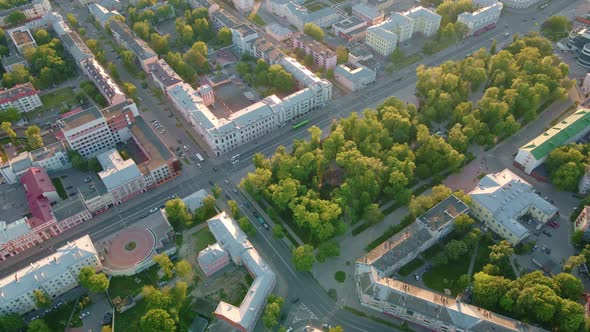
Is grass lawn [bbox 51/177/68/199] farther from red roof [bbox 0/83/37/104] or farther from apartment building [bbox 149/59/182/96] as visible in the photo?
apartment building [bbox 149/59/182/96]

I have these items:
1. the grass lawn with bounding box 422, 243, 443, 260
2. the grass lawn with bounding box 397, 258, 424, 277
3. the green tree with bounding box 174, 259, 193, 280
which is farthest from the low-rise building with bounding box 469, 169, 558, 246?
the green tree with bounding box 174, 259, 193, 280

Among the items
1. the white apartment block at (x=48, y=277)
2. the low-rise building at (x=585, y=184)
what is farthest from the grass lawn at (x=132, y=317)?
the low-rise building at (x=585, y=184)

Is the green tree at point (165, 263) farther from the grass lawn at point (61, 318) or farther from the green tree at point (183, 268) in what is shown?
the grass lawn at point (61, 318)

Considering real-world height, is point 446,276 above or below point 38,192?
above

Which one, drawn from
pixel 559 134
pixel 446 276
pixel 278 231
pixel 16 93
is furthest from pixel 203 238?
pixel 559 134

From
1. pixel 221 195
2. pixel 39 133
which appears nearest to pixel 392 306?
pixel 221 195

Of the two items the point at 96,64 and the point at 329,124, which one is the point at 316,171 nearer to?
the point at 329,124

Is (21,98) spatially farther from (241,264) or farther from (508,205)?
(508,205)
